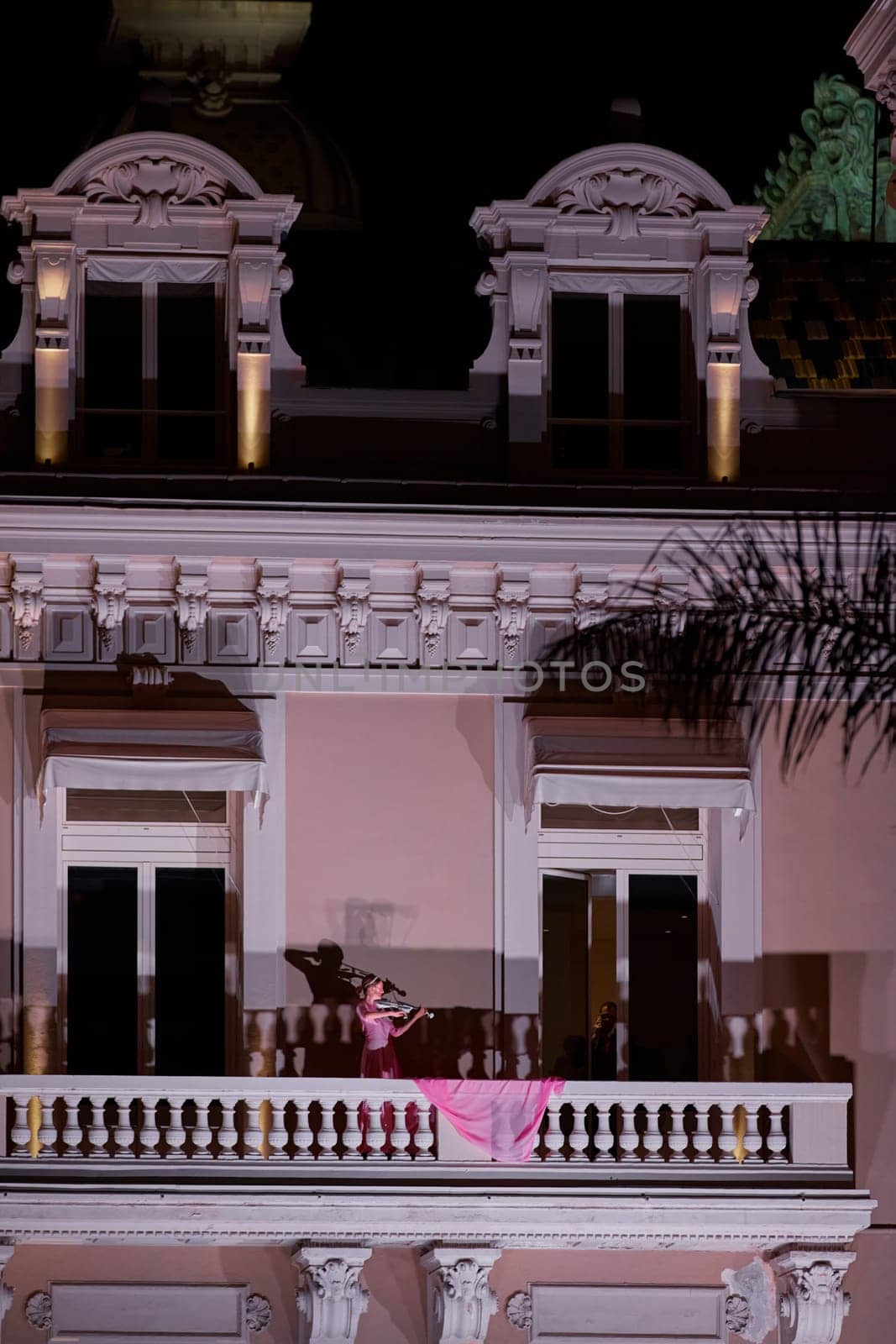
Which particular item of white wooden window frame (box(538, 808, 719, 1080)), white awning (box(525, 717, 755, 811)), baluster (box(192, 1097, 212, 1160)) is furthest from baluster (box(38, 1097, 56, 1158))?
white awning (box(525, 717, 755, 811))

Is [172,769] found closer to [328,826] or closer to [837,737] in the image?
[328,826]

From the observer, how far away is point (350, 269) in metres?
→ 26.9

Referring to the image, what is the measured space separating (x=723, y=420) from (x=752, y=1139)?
6.66m

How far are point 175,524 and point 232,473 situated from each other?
2.36 ft

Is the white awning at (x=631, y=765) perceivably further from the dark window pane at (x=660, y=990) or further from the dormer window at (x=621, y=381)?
the dormer window at (x=621, y=381)

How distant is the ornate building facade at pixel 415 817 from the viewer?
2422 centimetres

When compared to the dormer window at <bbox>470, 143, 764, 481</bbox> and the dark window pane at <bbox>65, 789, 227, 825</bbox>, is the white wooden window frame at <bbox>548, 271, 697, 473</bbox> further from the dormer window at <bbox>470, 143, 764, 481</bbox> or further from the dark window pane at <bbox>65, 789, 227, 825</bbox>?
the dark window pane at <bbox>65, 789, 227, 825</bbox>

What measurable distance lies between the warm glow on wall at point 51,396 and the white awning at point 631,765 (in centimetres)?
515

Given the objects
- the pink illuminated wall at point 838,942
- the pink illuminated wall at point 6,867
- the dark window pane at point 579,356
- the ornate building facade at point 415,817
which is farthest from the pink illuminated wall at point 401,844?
the dark window pane at point 579,356

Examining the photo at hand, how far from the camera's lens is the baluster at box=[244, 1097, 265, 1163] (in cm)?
2428

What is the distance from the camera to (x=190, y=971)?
2555 centimetres

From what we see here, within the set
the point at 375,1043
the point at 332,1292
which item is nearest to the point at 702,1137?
the point at 375,1043

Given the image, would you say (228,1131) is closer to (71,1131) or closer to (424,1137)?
(71,1131)

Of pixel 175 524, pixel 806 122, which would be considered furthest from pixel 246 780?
pixel 806 122
